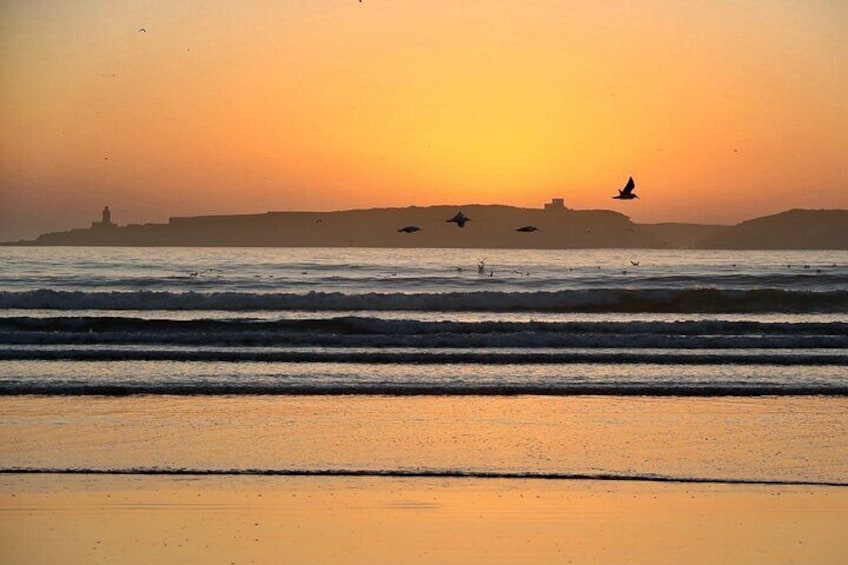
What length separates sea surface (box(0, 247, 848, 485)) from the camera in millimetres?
12414

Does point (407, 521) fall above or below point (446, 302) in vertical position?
below

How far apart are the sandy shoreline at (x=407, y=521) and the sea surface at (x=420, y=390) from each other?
1.96 feet

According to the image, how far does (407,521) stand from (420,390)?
7543 millimetres

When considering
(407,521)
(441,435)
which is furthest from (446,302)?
(407,521)

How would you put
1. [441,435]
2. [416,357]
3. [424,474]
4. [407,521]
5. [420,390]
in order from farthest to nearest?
[416,357]
[420,390]
[441,435]
[424,474]
[407,521]

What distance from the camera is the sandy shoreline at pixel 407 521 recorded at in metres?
9.17

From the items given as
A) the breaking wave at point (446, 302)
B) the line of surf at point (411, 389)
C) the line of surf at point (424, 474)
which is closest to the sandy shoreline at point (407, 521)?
the line of surf at point (424, 474)

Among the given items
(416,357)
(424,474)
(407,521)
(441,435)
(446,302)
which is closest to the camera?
(407,521)

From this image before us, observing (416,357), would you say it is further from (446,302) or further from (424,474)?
(446,302)

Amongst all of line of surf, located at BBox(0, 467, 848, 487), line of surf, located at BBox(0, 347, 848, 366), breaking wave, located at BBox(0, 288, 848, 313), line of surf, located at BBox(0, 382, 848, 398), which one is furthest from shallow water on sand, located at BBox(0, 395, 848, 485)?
breaking wave, located at BBox(0, 288, 848, 313)

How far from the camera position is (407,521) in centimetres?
997

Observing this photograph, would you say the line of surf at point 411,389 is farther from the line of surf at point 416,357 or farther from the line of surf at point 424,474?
the line of surf at point 424,474

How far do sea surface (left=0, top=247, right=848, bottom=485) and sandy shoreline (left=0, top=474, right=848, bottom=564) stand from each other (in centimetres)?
60

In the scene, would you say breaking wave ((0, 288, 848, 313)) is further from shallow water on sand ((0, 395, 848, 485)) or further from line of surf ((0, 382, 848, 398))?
shallow water on sand ((0, 395, 848, 485))
